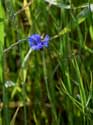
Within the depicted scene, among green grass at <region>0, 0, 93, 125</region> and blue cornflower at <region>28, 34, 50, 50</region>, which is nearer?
blue cornflower at <region>28, 34, 50, 50</region>

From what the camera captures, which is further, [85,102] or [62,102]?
[62,102]

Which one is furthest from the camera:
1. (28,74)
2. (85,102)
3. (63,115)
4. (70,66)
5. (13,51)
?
(13,51)

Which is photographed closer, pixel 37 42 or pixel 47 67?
pixel 37 42

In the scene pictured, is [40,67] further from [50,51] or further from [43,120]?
[43,120]

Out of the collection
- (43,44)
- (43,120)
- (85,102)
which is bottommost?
(43,120)

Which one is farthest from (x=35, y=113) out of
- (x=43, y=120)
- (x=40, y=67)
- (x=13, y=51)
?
(x=13, y=51)

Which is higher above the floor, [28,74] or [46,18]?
[46,18]

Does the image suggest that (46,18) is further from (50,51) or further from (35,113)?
(35,113)

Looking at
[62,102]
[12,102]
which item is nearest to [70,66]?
[62,102]

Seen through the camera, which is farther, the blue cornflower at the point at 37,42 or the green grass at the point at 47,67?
the green grass at the point at 47,67

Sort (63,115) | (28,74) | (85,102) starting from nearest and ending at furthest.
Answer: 1. (85,102)
2. (63,115)
3. (28,74)
